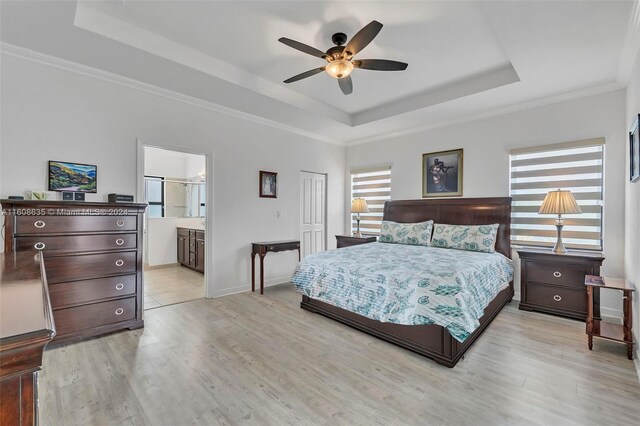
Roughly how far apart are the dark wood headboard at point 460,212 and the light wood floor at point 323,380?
139 centimetres

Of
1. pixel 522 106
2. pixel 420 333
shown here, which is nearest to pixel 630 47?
pixel 522 106

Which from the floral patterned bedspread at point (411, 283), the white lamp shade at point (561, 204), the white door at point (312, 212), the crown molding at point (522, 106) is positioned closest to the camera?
the floral patterned bedspread at point (411, 283)

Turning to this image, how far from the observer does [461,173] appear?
4.64 m

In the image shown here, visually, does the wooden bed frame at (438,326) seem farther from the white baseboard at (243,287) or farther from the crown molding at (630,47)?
the crown molding at (630,47)

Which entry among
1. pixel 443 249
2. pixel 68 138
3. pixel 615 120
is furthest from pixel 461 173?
pixel 68 138

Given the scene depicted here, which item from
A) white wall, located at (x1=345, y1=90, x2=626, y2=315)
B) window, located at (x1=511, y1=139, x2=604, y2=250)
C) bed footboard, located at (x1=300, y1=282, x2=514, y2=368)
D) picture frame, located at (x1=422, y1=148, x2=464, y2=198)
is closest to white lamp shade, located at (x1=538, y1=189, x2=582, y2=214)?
window, located at (x1=511, y1=139, x2=604, y2=250)

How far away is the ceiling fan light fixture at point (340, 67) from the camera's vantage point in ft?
8.84

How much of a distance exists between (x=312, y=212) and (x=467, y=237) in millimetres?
2812

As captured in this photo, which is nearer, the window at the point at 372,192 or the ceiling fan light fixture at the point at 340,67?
the ceiling fan light fixture at the point at 340,67

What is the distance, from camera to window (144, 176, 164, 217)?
6.27 meters

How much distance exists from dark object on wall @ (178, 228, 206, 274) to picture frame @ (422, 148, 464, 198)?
13.4 feet

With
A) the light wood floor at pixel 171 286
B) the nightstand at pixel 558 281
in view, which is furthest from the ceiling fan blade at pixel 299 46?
the light wood floor at pixel 171 286

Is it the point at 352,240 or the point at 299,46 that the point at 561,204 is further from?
the point at 299,46

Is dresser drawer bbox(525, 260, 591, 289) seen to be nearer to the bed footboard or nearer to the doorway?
the bed footboard
